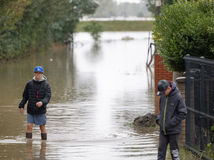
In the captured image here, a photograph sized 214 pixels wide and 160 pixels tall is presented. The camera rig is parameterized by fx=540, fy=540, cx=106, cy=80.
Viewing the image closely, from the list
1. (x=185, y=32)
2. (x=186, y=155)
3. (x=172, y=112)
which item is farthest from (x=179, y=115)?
(x=185, y=32)

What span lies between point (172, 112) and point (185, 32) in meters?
2.52

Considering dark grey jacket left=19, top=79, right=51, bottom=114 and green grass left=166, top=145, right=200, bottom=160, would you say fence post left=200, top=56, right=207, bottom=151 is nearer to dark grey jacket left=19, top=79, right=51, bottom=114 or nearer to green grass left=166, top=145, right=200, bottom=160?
green grass left=166, top=145, right=200, bottom=160

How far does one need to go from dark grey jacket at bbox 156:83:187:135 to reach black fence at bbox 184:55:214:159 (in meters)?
0.59

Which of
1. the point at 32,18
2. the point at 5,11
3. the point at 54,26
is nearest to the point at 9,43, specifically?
the point at 32,18

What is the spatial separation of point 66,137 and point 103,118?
8.09 feet

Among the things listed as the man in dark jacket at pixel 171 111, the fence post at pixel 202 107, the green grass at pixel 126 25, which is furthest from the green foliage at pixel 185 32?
the green grass at pixel 126 25

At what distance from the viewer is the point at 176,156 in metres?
7.77

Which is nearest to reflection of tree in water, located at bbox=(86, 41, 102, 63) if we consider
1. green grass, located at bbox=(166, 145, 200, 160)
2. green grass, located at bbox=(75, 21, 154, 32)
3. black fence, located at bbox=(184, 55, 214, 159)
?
green grass, located at bbox=(166, 145, 200, 160)

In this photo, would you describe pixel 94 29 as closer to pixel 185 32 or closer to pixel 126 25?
pixel 126 25

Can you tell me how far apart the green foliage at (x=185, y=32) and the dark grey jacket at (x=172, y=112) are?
2117mm

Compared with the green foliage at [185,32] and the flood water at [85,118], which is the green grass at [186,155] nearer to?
the flood water at [85,118]

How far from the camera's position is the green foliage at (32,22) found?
27531mm

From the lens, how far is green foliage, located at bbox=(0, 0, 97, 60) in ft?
90.3

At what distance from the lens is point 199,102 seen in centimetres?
839
